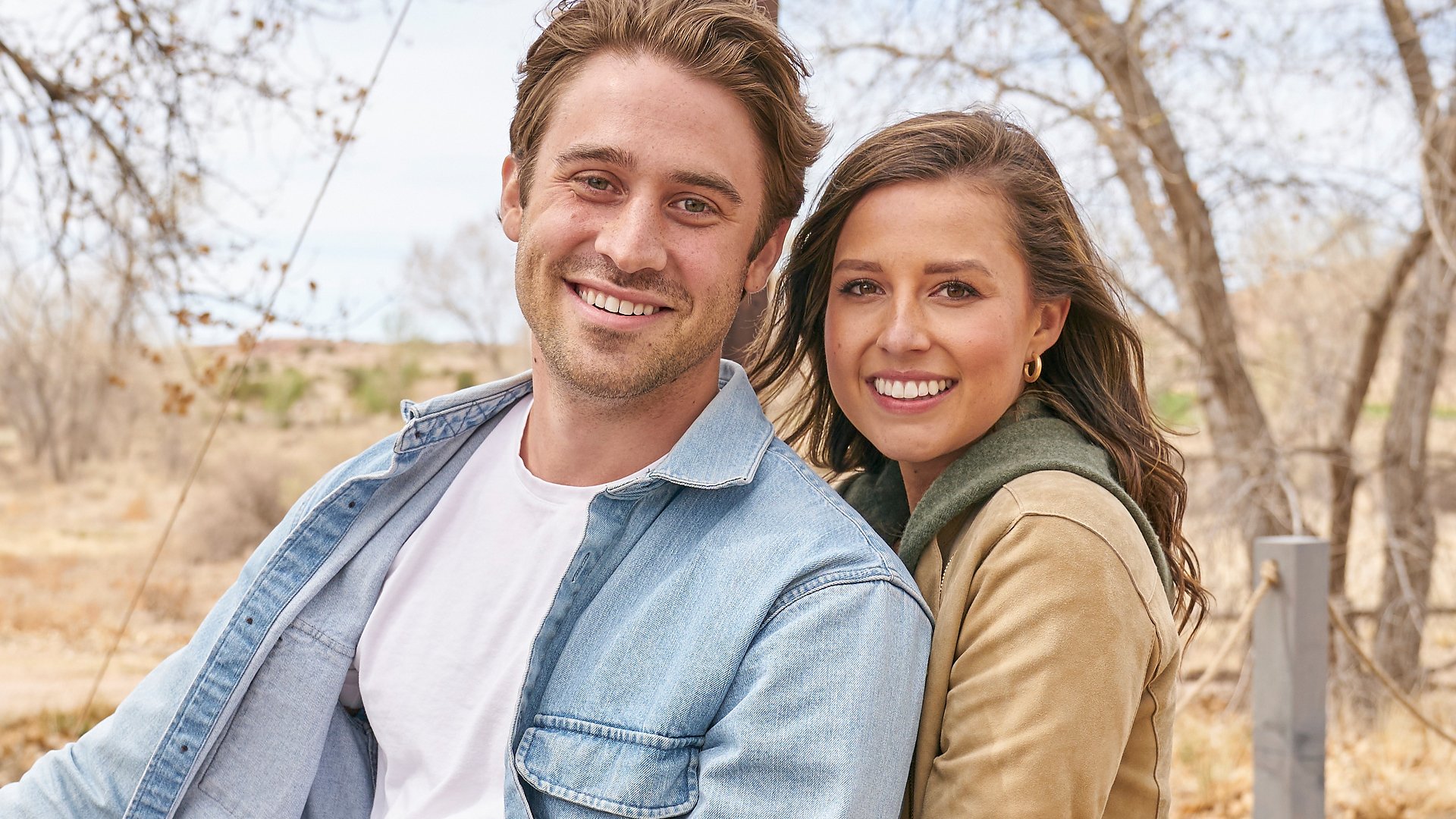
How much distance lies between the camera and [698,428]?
5.94 feet

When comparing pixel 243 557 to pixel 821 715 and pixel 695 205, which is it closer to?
pixel 695 205

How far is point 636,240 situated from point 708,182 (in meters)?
0.14

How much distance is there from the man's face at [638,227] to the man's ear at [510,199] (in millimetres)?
171

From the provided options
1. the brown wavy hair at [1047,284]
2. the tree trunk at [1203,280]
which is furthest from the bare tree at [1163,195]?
the brown wavy hair at [1047,284]

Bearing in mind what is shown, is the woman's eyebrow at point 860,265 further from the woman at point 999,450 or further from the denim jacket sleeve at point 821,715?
the denim jacket sleeve at point 821,715

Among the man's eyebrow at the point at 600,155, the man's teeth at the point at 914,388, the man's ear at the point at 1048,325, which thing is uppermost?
the man's eyebrow at the point at 600,155

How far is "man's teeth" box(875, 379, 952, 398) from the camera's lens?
71.2 inches

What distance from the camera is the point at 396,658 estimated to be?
1.81 m

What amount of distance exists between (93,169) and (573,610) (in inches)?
193

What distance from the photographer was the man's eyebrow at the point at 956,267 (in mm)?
1789

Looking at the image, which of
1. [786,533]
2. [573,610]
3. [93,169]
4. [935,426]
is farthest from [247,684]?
[93,169]

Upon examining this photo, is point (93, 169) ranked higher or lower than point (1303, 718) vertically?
higher

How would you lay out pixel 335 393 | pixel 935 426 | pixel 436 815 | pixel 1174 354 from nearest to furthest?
pixel 436 815 < pixel 935 426 < pixel 1174 354 < pixel 335 393

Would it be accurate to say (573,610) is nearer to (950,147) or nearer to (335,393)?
(950,147)
